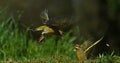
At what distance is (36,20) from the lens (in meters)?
10.6

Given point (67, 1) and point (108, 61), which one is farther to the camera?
point (67, 1)

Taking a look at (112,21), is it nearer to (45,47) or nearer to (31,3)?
(31,3)

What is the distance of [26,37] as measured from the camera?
6961 millimetres

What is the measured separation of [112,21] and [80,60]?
25.5 ft

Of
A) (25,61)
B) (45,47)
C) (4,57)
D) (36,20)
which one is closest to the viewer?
(25,61)

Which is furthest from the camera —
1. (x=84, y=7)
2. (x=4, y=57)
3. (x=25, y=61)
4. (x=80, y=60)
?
(x=84, y=7)

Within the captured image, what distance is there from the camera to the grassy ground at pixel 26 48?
19.7 ft

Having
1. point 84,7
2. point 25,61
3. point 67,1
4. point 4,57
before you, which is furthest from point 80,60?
point 84,7

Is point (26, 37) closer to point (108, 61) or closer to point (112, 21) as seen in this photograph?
point (108, 61)

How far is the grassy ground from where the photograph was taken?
602 centimetres

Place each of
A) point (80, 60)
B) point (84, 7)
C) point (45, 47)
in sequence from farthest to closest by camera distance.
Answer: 1. point (84, 7)
2. point (45, 47)
3. point (80, 60)

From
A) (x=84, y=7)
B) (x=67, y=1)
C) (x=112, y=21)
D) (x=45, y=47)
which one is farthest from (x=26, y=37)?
(x=112, y=21)

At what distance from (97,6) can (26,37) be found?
594 cm

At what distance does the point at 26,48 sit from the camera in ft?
21.7
